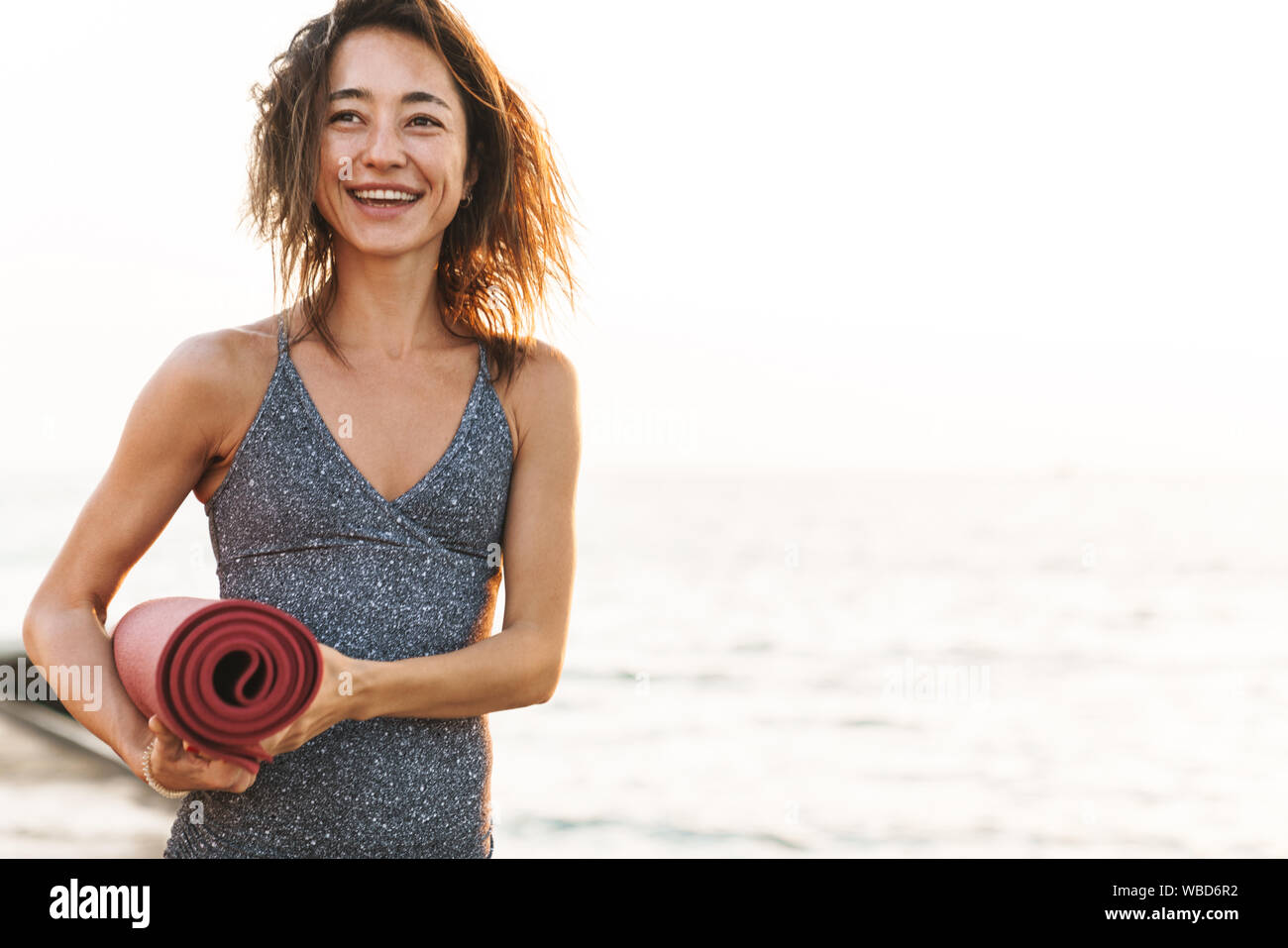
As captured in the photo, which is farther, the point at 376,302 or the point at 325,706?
the point at 376,302

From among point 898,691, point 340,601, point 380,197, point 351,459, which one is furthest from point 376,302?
point 898,691

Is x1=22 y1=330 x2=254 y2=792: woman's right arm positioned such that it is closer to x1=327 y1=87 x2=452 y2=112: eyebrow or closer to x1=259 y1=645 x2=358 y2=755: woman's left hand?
x1=259 y1=645 x2=358 y2=755: woman's left hand

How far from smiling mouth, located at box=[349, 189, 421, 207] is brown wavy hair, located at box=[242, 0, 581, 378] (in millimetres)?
73

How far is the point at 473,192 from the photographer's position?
219 cm

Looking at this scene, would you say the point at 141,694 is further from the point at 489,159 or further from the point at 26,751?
the point at 26,751

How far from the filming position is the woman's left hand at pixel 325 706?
1598 mm

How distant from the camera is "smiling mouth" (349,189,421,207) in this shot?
193cm

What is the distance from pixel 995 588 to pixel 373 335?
22.4 m

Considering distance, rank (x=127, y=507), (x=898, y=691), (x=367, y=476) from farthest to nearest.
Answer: (x=898, y=691) < (x=367, y=476) < (x=127, y=507)

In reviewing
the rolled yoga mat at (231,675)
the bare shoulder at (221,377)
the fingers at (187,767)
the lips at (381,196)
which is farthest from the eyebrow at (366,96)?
the fingers at (187,767)

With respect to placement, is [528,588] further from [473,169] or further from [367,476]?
[473,169]

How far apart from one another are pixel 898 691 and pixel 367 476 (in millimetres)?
13352
